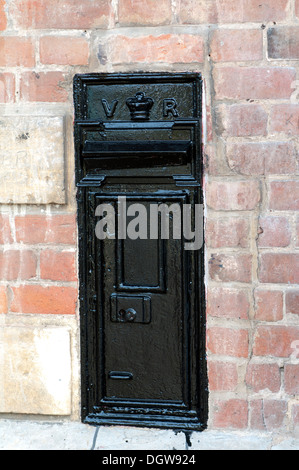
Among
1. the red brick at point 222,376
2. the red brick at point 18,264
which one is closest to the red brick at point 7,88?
the red brick at point 18,264

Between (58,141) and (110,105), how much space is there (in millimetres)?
203

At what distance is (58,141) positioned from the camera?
5.16 ft

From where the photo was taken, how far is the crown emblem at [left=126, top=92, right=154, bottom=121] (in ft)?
5.07

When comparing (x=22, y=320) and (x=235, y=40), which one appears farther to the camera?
(x=22, y=320)

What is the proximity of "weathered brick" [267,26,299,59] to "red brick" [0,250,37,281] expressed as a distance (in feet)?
3.28

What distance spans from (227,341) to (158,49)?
0.95 metres

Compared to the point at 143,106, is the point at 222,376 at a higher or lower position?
lower

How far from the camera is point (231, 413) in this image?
1610 mm

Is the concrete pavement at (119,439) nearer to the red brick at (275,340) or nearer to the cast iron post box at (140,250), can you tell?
the cast iron post box at (140,250)

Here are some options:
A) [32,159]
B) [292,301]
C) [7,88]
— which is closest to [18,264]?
[32,159]

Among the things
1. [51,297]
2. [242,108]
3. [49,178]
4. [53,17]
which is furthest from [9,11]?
[51,297]

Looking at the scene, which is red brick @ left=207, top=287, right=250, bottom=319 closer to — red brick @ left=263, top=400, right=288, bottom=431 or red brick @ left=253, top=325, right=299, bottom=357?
red brick @ left=253, top=325, right=299, bottom=357

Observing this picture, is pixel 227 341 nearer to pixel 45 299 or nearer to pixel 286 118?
pixel 45 299
